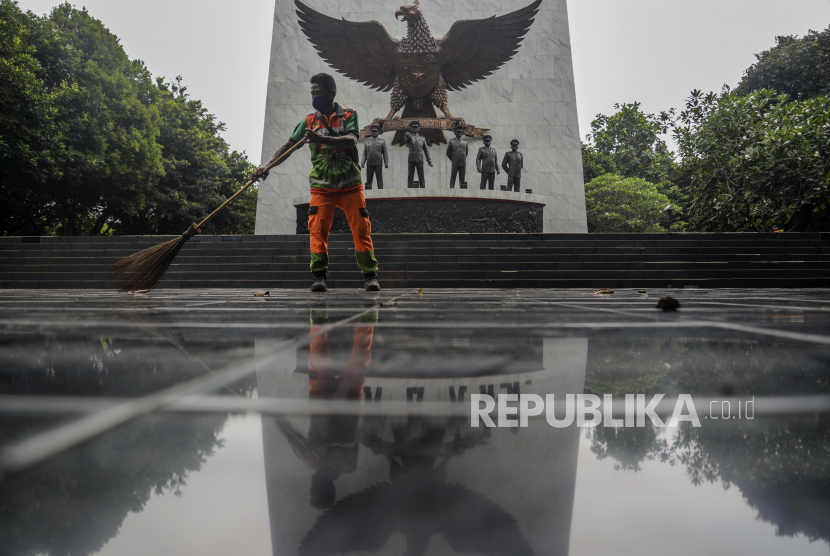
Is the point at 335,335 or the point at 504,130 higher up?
the point at 504,130

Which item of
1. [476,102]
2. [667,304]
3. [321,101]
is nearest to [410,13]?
[476,102]

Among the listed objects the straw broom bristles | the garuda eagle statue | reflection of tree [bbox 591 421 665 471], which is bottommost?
reflection of tree [bbox 591 421 665 471]

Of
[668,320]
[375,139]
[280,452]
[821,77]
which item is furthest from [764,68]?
[280,452]

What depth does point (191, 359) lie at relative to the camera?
3.04 feet

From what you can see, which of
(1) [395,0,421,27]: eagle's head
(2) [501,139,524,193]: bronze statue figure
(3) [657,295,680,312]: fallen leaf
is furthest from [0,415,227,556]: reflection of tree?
(1) [395,0,421,27]: eagle's head

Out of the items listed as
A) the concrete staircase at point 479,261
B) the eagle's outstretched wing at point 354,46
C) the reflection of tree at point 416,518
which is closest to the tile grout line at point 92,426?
the reflection of tree at point 416,518

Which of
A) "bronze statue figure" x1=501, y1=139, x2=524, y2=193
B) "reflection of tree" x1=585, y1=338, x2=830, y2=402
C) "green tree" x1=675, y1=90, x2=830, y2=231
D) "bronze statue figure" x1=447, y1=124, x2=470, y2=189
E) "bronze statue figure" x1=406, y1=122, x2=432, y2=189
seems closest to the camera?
"reflection of tree" x1=585, y1=338, x2=830, y2=402

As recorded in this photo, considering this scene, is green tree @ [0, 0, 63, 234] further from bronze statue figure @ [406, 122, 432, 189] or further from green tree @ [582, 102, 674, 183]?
green tree @ [582, 102, 674, 183]

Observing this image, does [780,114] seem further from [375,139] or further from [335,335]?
[335,335]

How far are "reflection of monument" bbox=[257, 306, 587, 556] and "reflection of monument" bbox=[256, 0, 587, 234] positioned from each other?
15947mm

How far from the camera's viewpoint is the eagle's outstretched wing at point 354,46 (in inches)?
603

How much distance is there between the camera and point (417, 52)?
14930mm

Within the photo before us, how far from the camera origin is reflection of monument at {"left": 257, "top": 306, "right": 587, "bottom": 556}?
30 cm

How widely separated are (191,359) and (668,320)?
1513 millimetres
